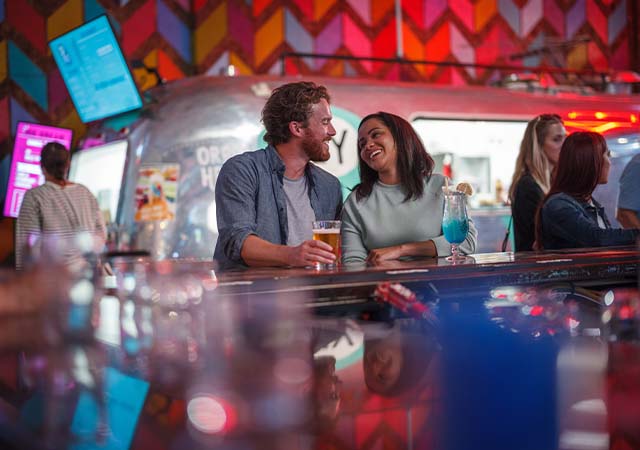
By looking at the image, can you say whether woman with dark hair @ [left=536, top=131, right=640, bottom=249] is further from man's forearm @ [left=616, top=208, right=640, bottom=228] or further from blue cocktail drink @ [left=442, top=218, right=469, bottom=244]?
blue cocktail drink @ [left=442, top=218, right=469, bottom=244]

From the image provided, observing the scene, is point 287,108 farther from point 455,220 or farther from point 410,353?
point 410,353

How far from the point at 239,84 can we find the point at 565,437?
14.7 feet

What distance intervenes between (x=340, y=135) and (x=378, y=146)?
235cm

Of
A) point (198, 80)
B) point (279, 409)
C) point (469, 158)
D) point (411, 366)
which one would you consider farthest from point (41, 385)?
point (469, 158)

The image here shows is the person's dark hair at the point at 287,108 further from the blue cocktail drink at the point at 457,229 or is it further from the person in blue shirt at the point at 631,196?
the person in blue shirt at the point at 631,196

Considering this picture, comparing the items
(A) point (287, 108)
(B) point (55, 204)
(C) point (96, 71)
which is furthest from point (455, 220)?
(C) point (96, 71)

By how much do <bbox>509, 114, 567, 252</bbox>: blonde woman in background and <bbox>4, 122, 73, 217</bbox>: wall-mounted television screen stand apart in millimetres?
3604

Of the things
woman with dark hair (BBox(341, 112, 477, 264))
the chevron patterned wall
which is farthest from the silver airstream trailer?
woman with dark hair (BBox(341, 112, 477, 264))

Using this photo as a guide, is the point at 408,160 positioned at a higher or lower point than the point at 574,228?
higher

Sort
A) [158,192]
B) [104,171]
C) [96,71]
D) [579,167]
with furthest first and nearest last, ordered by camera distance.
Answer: [104,171] → [96,71] → [158,192] → [579,167]

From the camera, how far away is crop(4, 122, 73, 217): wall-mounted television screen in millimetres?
5855

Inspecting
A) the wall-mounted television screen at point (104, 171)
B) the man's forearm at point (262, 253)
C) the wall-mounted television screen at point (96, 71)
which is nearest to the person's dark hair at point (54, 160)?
the wall-mounted television screen at point (104, 171)

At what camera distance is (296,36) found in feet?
23.6

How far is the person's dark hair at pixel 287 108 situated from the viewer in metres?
2.72
